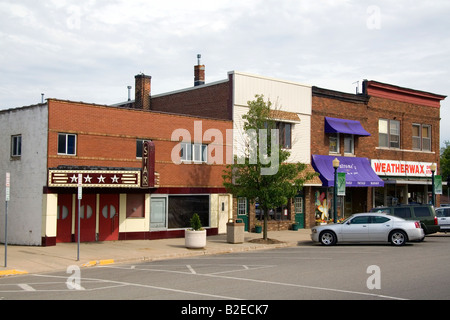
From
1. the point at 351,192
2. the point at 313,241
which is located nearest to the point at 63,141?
the point at 313,241

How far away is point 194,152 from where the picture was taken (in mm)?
26375

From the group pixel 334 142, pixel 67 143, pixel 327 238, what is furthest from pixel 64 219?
pixel 334 142

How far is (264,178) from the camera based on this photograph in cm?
2392

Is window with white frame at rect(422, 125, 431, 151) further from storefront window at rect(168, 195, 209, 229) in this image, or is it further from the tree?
storefront window at rect(168, 195, 209, 229)

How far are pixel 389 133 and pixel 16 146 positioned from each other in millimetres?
25157

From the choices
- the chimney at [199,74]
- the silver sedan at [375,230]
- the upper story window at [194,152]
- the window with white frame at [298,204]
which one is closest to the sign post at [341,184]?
the window with white frame at [298,204]

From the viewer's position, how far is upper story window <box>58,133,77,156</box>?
2191 cm

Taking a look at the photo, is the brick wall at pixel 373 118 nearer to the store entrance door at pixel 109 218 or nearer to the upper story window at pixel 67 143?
the store entrance door at pixel 109 218

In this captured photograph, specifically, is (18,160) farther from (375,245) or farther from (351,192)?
(351,192)

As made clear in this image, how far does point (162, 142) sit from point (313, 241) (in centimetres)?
859

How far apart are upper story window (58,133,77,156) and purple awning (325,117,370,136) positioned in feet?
53.2

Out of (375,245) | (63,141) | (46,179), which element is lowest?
(375,245)

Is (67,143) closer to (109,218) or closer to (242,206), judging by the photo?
(109,218)

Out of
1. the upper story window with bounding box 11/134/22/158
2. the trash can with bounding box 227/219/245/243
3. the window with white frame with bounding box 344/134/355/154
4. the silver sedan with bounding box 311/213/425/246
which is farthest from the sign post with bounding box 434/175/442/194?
the upper story window with bounding box 11/134/22/158
